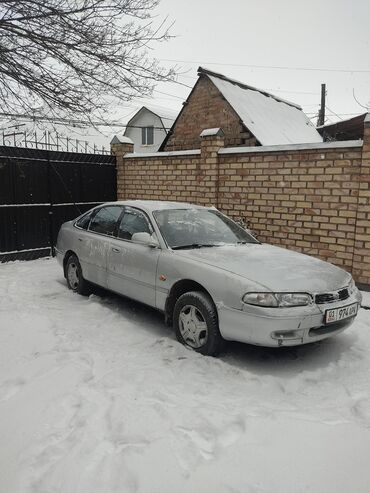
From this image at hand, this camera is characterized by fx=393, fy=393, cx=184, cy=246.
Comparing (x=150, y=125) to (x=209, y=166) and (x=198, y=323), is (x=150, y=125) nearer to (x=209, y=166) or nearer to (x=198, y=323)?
(x=209, y=166)

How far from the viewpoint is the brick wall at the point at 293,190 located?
18.9 feet

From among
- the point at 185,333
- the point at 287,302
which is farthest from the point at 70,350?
the point at 287,302

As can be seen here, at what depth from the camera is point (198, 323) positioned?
12.3ft

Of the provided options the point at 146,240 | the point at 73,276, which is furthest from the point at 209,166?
the point at 146,240

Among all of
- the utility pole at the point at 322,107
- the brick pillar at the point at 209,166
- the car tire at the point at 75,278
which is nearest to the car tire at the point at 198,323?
the car tire at the point at 75,278

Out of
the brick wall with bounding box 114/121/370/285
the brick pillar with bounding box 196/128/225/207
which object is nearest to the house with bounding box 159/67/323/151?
the brick pillar with bounding box 196/128/225/207

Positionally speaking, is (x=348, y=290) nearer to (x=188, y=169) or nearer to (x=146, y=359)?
(x=146, y=359)

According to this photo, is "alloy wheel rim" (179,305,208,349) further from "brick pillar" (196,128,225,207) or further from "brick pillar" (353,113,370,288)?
"brick pillar" (196,128,225,207)

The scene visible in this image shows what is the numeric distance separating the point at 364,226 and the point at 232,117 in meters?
4.64

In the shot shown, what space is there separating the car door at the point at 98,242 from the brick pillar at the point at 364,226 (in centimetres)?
342

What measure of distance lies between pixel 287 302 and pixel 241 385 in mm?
781

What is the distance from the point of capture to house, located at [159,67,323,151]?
8.98 m

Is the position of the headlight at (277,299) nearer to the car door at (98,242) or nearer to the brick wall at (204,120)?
the car door at (98,242)

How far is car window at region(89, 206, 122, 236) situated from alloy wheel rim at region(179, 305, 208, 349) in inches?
70.1
